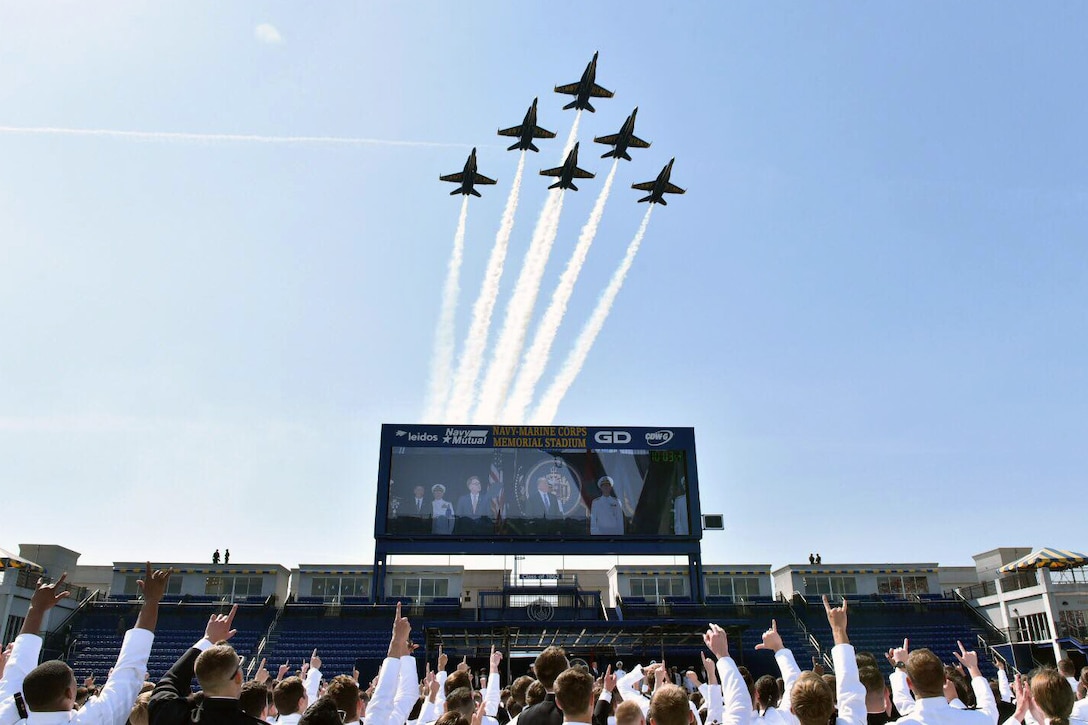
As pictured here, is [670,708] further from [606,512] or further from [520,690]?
[606,512]

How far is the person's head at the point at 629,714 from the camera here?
16.1 feet

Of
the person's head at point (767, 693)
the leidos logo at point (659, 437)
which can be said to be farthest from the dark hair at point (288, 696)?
the leidos logo at point (659, 437)

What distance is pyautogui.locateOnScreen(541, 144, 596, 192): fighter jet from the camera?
49.2m

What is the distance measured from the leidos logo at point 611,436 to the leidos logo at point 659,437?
1078mm

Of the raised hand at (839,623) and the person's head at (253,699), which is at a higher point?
the raised hand at (839,623)

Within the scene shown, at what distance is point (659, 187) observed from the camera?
5050 cm

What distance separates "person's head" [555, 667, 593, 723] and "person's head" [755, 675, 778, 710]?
2.44 metres

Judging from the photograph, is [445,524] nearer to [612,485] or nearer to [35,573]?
[612,485]

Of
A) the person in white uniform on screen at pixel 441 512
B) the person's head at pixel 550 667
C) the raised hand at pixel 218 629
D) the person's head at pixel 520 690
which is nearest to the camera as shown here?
the raised hand at pixel 218 629

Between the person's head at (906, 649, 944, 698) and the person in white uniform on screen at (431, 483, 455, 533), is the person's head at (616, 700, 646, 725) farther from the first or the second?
the person in white uniform on screen at (431, 483, 455, 533)

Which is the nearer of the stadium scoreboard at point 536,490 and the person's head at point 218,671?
the person's head at point 218,671

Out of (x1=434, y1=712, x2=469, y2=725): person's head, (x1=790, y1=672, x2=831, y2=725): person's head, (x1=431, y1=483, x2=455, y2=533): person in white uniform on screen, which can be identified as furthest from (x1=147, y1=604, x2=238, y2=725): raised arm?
(x1=431, y1=483, x2=455, y2=533): person in white uniform on screen

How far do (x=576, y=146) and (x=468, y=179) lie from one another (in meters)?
6.84

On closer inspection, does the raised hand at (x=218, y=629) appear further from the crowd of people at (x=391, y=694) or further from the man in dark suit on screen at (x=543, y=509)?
the man in dark suit on screen at (x=543, y=509)
